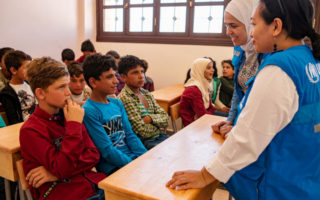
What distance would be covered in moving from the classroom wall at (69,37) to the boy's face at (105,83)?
8.56 ft

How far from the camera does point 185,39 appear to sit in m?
4.25

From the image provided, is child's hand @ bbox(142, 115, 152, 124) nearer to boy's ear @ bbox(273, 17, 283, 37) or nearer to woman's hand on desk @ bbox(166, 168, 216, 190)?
woman's hand on desk @ bbox(166, 168, 216, 190)

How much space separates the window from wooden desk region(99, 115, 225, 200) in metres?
2.90

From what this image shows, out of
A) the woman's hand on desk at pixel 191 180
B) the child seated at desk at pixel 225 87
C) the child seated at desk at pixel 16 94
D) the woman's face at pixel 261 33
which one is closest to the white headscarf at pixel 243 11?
the woman's face at pixel 261 33

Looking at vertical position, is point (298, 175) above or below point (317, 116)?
below

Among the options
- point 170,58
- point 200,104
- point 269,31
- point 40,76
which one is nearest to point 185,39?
point 170,58

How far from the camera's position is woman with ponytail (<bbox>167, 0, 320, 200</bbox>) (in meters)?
0.74

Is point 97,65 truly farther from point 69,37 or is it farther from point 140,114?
point 69,37

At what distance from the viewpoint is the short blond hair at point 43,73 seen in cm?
133

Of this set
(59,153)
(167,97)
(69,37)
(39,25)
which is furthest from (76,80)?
(69,37)

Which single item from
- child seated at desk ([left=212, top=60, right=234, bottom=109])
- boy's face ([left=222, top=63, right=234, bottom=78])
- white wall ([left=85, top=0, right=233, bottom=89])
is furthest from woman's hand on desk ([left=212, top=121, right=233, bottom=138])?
white wall ([left=85, top=0, right=233, bottom=89])

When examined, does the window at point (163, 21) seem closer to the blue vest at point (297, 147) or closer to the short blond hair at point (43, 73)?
the short blond hair at point (43, 73)

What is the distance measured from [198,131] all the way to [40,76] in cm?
95

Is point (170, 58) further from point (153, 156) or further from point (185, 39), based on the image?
point (153, 156)
